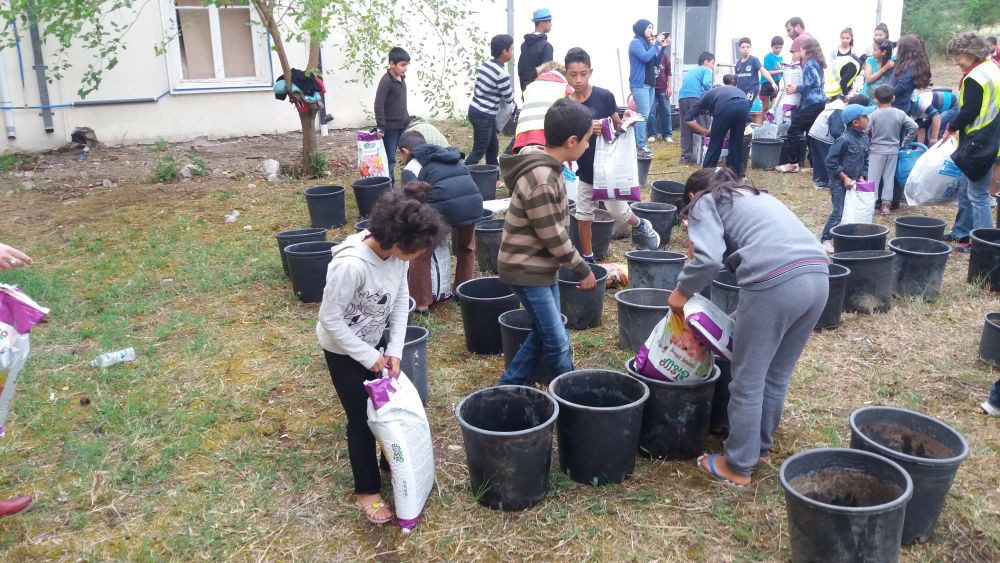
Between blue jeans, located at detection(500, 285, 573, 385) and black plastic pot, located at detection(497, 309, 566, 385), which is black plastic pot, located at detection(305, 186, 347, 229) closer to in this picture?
black plastic pot, located at detection(497, 309, 566, 385)

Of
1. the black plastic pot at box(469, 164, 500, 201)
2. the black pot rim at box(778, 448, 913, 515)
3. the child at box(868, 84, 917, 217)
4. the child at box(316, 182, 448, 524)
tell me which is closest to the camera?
the black pot rim at box(778, 448, 913, 515)

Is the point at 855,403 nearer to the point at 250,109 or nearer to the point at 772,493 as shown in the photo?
the point at 772,493

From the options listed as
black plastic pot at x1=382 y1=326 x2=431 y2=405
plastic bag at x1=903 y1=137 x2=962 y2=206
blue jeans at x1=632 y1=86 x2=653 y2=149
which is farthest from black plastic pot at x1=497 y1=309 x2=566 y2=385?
blue jeans at x1=632 y1=86 x2=653 y2=149

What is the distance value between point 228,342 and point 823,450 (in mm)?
3860

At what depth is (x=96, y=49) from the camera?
10.8 metres

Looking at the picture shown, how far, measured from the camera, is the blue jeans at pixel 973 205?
21.8ft

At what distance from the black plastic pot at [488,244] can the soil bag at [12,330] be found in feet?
12.1

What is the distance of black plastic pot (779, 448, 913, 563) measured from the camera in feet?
8.82

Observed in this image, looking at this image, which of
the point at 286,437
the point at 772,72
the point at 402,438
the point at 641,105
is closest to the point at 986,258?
the point at 402,438

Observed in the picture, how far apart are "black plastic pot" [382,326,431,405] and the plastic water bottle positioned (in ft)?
6.45

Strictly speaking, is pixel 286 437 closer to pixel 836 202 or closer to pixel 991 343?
pixel 991 343

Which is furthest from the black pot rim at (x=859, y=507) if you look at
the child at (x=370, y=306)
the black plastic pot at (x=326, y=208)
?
the black plastic pot at (x=326, y=208)

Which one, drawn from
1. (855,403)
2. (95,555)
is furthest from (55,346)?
(855,403)

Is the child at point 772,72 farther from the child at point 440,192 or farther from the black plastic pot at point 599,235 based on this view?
the child at point 440,192
